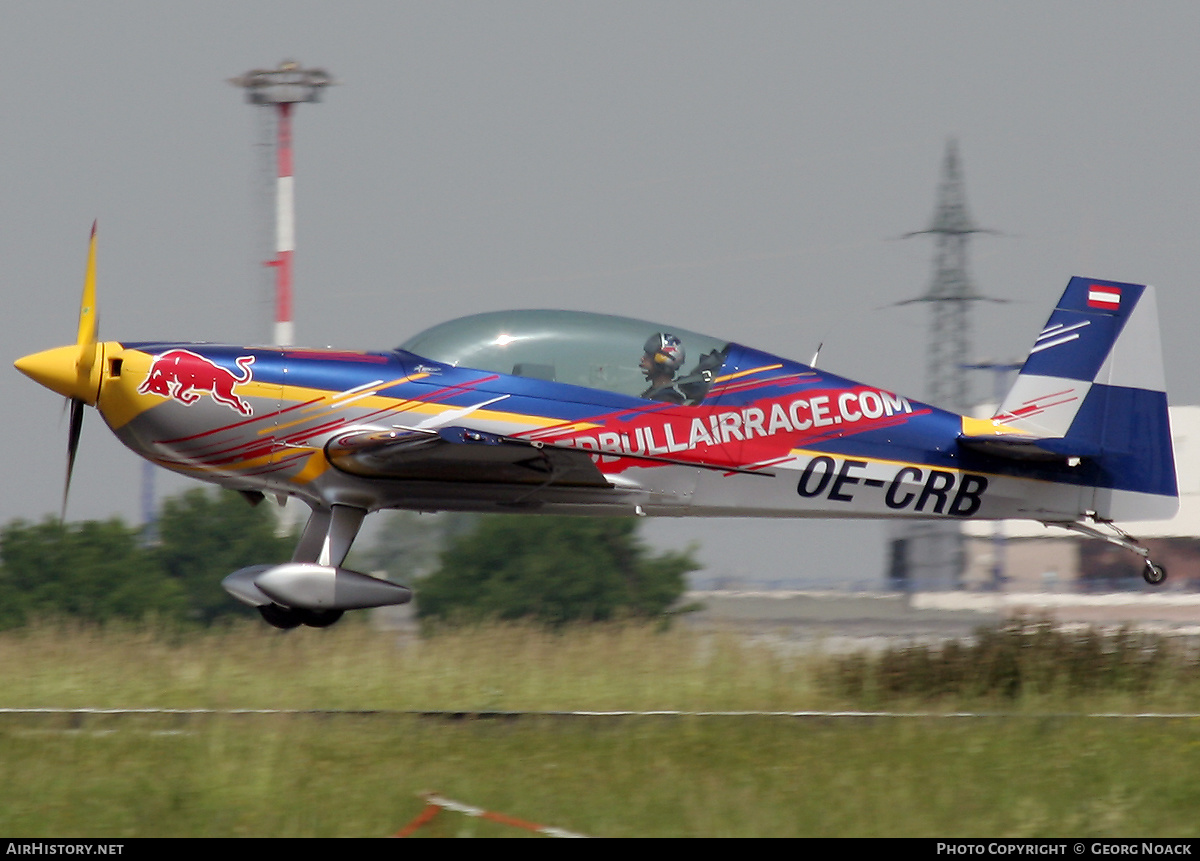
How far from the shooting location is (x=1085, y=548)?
4994 centimetres

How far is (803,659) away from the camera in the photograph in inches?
413

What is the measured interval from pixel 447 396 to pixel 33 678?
3922 millimetres

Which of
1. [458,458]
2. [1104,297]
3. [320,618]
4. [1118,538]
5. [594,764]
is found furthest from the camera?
[1104,297]

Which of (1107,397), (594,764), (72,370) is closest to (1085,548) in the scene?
(1107,397)

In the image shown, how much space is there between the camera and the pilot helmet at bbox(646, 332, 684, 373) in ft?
31.9

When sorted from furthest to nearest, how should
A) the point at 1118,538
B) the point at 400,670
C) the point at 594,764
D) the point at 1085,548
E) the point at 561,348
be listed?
the point at 1085,548, the point at 1118,538, the point at 400,670, the point at 561,348, the point at 594,764

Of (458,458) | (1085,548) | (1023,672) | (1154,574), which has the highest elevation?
(458,458)

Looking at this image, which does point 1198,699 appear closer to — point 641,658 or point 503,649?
point 641,658

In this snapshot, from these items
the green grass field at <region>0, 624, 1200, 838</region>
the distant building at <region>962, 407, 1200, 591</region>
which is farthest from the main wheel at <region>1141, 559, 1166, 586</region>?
the distant building at <region>962, 407, 1200, 591</region>

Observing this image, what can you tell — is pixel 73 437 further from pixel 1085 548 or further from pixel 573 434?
pixel 1085 548

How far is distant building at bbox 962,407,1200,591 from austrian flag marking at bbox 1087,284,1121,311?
38.9 metres

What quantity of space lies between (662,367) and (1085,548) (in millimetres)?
44235
